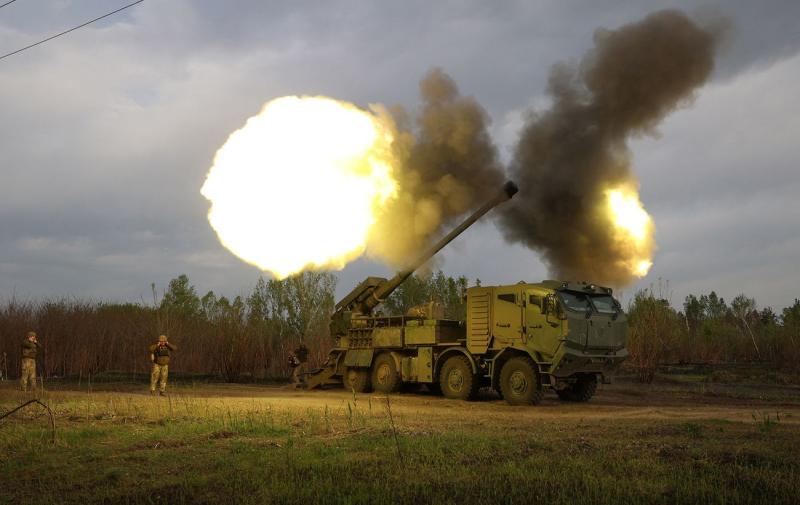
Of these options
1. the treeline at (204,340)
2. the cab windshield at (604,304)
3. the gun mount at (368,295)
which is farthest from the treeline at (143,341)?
the cab windshield at (604,304)

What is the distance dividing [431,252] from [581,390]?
5.90 m

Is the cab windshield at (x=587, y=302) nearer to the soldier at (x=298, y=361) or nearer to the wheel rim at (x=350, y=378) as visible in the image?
the wheel rim at (x=350, y=378)

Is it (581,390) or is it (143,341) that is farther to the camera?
(143,341)

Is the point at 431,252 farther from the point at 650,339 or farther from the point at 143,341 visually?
the point at 143,341

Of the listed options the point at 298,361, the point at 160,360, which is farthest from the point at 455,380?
the point at 160,360

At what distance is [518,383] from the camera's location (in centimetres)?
1866

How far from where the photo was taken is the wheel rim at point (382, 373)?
22.2 meters

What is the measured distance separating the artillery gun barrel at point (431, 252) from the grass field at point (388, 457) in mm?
6572

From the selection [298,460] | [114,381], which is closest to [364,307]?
[114,381]

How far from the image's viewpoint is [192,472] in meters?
8.78

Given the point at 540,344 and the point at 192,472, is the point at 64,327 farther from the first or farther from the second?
the point at 192,472

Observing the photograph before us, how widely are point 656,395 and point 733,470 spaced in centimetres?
1450

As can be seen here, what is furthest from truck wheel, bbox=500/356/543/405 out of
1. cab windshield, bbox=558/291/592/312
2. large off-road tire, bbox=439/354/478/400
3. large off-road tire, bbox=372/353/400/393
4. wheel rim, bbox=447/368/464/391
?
large off-road tire, bbox=372/353/400/393

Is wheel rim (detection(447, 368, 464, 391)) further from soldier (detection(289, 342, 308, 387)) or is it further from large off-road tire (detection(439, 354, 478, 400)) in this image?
soldier (detection(289, 342, 308, 387))
